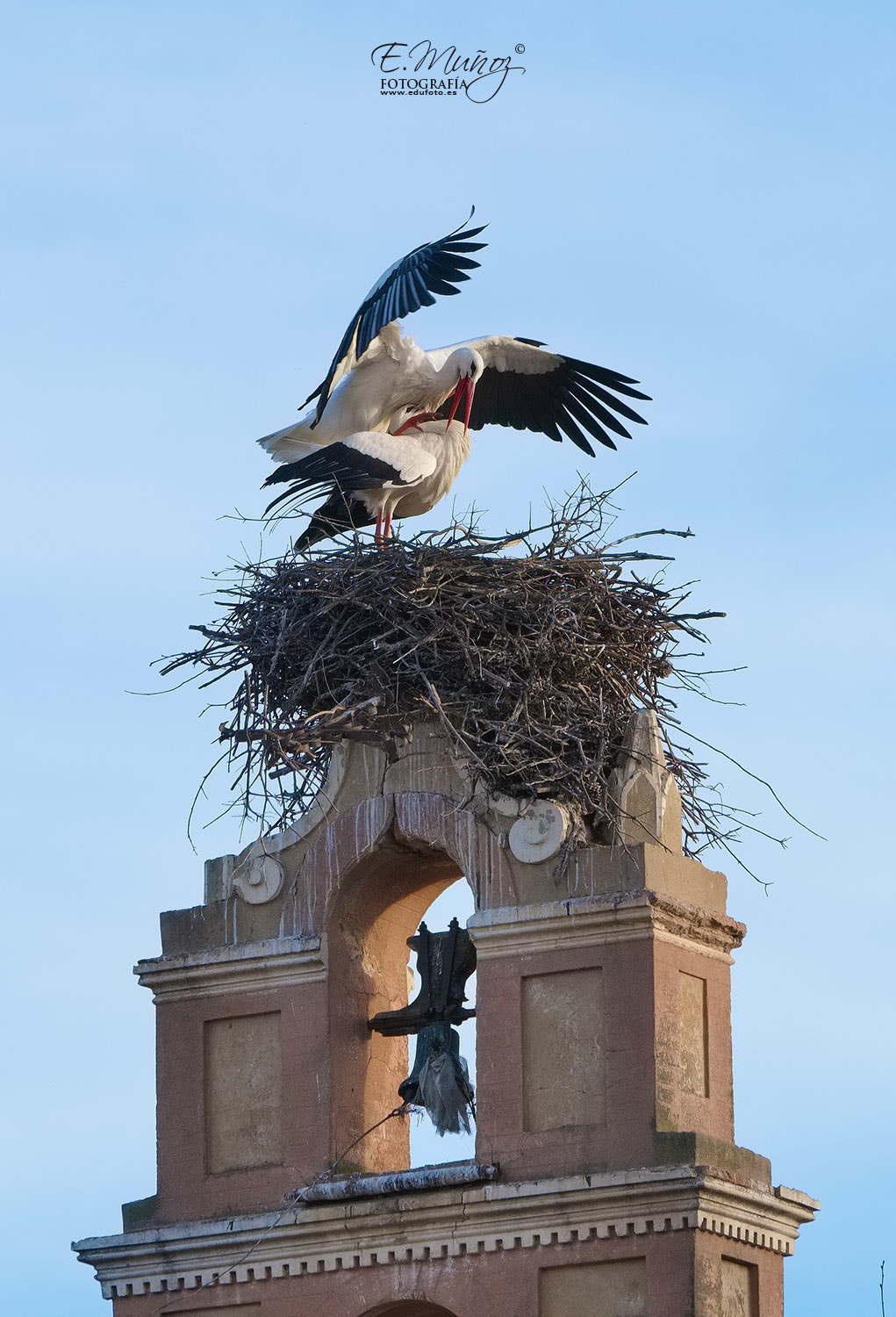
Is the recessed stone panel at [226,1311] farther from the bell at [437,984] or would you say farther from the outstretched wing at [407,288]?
the outstretched wing at [407,288]

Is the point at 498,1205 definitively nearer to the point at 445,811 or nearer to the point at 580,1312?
the point at 580,1312

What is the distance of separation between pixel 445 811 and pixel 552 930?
3.43 feet

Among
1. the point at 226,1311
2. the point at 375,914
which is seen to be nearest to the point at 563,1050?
the point at 375,914

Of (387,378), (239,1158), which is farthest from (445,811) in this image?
(387,378)

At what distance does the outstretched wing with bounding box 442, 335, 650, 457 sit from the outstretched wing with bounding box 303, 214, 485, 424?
1.45 m

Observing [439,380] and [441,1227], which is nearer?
[441,1227]

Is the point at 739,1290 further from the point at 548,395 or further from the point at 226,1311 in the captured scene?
the point at 548,395

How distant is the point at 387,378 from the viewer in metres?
21.3

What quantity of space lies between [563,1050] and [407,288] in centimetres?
493

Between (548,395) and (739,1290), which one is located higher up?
(548,395)

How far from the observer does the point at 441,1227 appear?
58.7ft

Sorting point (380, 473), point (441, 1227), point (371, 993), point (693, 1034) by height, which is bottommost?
point (441, 1227)

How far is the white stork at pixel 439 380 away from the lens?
2031 cm

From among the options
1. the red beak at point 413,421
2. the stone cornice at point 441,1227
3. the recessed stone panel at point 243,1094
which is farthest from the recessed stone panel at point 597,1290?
the red beak at point 413,421
